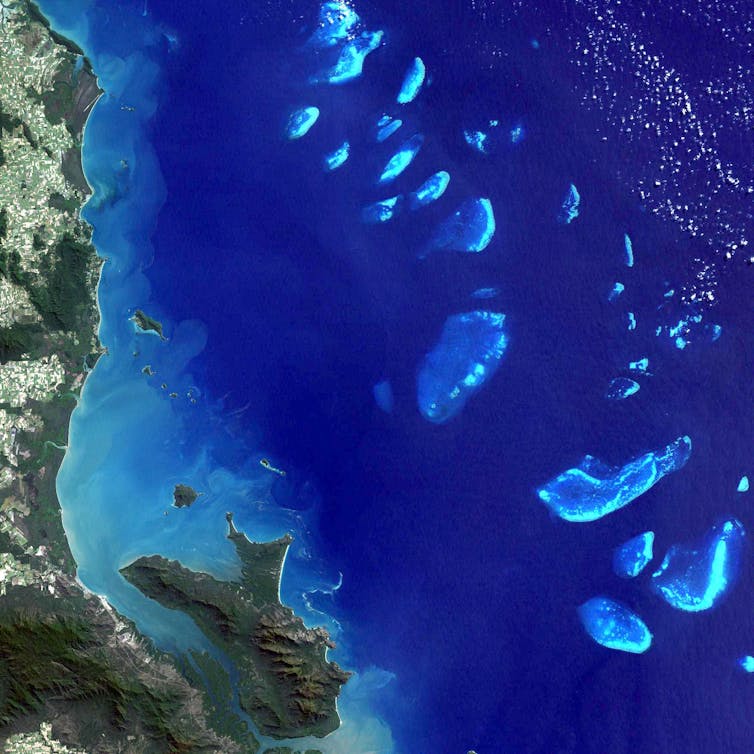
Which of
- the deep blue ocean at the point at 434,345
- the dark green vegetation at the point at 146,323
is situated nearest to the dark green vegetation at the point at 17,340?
the deep blue ocean at the point at 434,345

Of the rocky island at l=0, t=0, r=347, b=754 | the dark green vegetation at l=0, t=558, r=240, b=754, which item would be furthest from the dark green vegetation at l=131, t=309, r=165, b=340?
the dark green vegetation at l=0, t=558, r=240, b=754

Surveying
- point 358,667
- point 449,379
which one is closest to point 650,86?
point 449,379

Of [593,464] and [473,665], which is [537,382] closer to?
[593,464]

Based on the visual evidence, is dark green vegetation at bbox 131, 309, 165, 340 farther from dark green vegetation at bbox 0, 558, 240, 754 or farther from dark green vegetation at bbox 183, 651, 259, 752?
dark green vegetation at bbox 183, 651, 259, 752

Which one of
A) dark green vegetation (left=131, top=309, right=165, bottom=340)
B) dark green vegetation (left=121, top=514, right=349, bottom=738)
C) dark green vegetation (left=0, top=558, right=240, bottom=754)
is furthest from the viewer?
dark green vegetation (left=131, top=309, right=165, bottom=340)

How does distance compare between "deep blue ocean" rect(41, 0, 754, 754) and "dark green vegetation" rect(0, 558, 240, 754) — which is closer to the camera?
"dark green vegetation" rect(0, 558, 240, 754)

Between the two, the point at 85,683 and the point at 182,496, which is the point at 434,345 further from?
the point at 85,683

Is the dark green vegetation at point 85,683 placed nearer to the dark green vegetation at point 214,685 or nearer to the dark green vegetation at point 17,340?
the dark green vegetation at point 214,685
